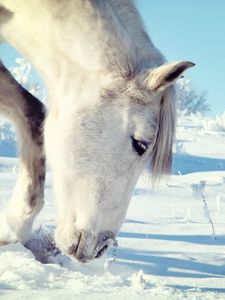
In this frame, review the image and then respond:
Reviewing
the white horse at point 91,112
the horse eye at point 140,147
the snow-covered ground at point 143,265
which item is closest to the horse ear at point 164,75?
the white horse at point 91,112

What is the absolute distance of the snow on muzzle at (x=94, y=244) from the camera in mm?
3221

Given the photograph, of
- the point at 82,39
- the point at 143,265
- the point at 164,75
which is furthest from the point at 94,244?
the point at 82,39

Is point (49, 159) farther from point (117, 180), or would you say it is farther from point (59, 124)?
point (117, 180)

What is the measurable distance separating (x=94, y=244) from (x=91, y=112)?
71 cm

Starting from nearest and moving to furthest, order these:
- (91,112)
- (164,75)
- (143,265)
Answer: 1. (164,75)
2. (91,112)
3. (143,265)

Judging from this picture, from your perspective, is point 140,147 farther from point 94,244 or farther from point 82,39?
point 82,39

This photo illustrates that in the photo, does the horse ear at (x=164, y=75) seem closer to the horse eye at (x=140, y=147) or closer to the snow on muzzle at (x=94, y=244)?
the horse eye at (x=140, y=147)

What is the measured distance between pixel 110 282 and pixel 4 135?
1011 cm

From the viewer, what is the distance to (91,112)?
11.1 feet

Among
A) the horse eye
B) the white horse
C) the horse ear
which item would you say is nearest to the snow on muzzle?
the white horse

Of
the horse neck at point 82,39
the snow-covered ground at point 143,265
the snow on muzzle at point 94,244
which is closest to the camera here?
the snow-covered ground at point 143,265

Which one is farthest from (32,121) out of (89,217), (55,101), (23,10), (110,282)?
(110,282)

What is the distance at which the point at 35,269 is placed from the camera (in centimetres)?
320

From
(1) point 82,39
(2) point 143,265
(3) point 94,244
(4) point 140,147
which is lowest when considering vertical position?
(2) point 143,265
